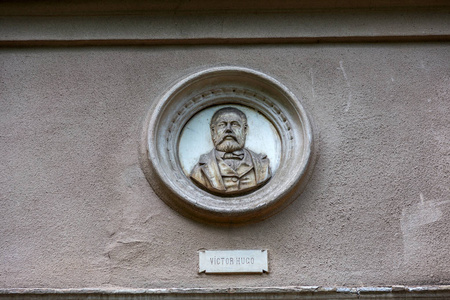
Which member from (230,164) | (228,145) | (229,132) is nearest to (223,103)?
(229,132)

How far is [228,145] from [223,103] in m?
0.48

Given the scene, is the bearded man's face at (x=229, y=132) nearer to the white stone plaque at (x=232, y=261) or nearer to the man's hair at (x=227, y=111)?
the man's hair at (x=227, y=111)

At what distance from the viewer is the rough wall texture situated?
16.4 feet

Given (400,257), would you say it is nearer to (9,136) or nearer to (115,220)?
(115,220)

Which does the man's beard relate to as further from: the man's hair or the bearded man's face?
the man's hair

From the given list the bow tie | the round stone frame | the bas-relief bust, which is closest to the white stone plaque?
the round stone frame

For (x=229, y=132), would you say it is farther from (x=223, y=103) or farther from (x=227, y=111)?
(x=223, y=103)

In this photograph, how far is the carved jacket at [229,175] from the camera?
5.28 meters

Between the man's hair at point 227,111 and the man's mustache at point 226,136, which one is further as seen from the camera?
the man's hair at point 227,111

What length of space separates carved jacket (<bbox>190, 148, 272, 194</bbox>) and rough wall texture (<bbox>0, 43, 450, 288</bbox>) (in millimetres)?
346

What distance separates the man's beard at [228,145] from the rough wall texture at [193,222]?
27.1 inches

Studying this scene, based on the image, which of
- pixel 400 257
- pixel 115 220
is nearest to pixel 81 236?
pixel 115 220

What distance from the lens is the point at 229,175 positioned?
17.4ft

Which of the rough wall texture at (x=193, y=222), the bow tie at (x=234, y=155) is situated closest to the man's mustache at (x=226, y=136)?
the bow tie at (x=234, y=155)
